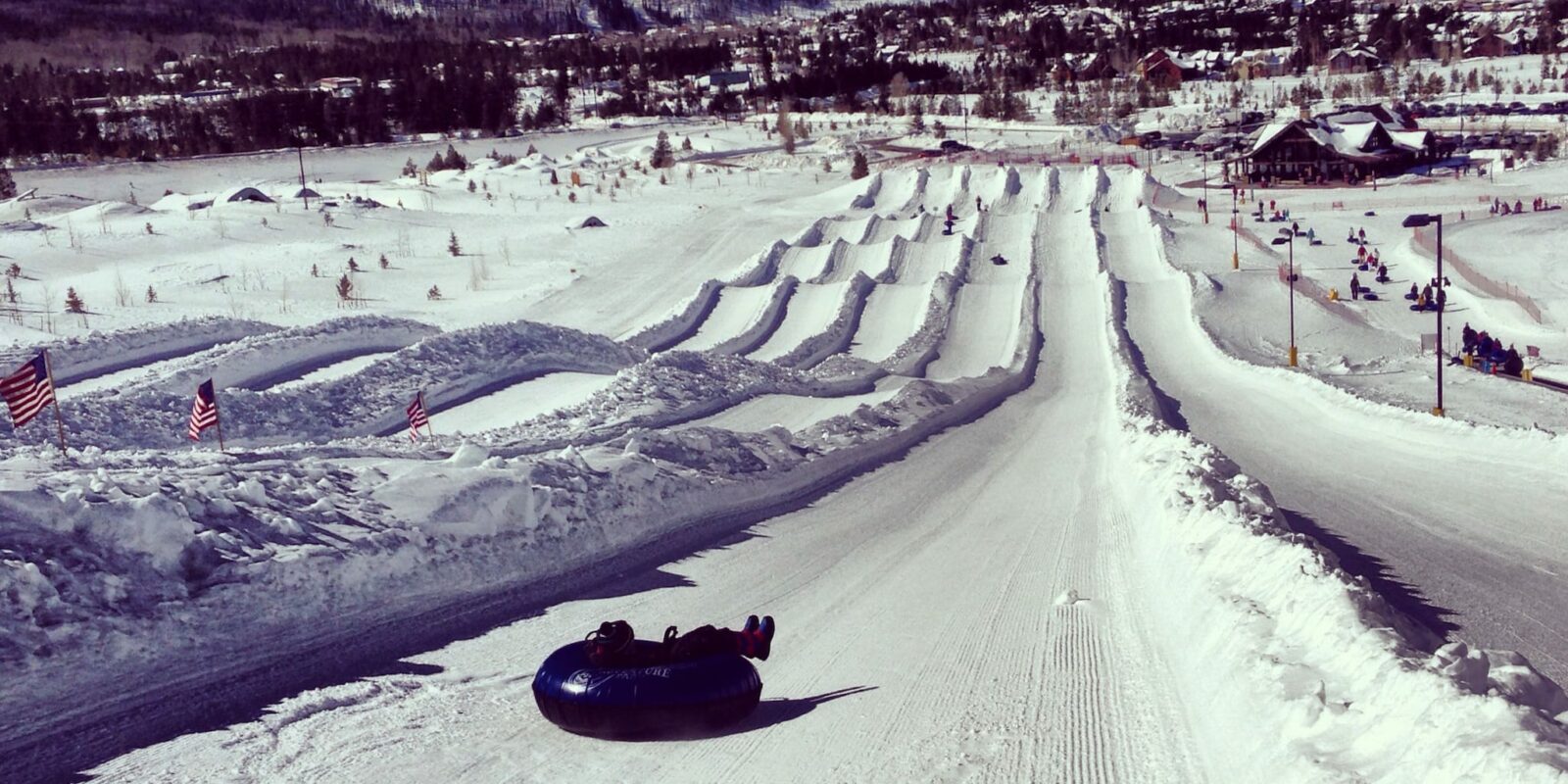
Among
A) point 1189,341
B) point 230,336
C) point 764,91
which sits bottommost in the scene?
point 1189,341

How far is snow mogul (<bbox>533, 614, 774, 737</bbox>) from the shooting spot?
386 inches

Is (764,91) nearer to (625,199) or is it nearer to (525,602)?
(625,199)

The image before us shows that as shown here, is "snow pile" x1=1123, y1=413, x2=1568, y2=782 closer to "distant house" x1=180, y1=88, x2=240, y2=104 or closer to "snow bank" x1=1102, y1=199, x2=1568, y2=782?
"snow bank" x1=1102, y1=199, x2=1568, y2=782

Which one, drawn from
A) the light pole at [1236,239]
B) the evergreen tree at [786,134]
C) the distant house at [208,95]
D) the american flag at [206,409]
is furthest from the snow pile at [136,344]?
the distant house at [208,95]

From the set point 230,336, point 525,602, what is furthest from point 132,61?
point 525,602

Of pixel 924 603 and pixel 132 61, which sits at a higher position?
pixel 132 61

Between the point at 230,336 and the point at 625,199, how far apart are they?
41540 mm

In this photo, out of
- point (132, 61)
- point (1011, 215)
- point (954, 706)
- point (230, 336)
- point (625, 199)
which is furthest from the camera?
point (132, 61)

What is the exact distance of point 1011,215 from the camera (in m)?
67.2

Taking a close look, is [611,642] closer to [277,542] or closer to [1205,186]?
[277,542]

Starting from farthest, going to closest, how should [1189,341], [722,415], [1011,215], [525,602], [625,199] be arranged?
[625,199] < [1011,215] < [1189,341] < [722,415] < [525,602]

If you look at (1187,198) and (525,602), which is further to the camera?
(1187,198)

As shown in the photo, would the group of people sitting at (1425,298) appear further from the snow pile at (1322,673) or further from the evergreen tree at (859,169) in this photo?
the evergreen tree at (859,169)

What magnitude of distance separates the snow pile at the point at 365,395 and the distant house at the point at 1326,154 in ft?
216
